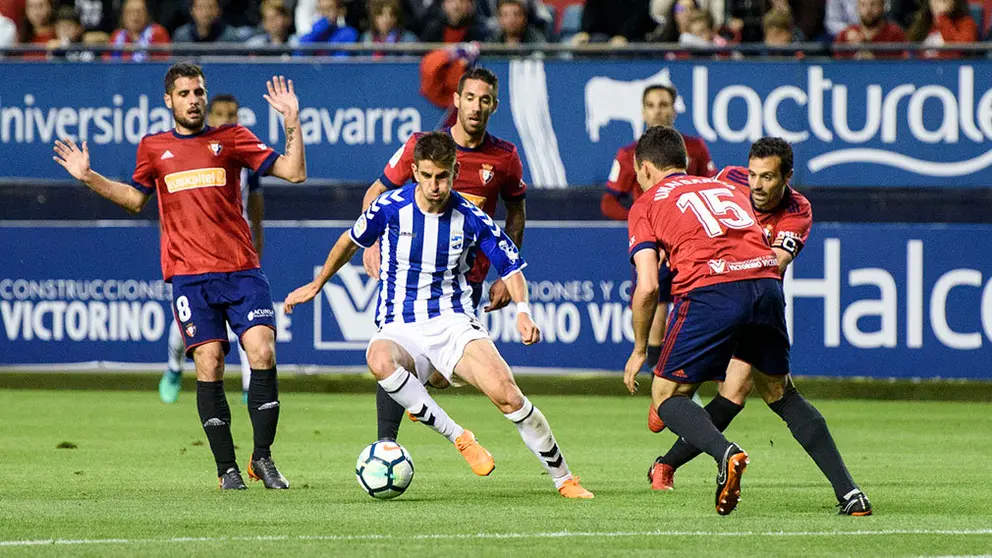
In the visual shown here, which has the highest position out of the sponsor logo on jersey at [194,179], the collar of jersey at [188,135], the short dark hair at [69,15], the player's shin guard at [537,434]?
the short dark hair at [69,15]

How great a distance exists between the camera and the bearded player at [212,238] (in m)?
8.48

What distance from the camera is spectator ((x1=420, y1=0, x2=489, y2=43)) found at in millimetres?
15641

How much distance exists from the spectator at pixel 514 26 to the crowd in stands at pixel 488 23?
0.4 inches

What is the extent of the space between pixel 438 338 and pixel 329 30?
7998 mm

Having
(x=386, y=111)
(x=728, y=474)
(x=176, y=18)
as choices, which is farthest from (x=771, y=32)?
(x=728, y=474)

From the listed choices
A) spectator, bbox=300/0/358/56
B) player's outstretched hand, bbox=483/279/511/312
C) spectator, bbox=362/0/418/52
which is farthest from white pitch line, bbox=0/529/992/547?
spectator, bbox=300/0/358/56

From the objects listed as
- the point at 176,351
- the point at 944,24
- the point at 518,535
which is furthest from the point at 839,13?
the point at 518,535

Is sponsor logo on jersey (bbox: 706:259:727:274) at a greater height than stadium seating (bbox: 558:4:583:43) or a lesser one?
lesser

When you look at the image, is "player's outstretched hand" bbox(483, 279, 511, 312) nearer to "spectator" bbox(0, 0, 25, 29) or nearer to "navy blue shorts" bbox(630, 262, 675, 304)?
"navy blue shorts" bbox(630, 262, 675, 304)

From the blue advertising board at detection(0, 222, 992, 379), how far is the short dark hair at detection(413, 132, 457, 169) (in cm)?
628

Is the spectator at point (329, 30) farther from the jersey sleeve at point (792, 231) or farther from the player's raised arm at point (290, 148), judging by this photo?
the jersey sleeve at point (792, 231)

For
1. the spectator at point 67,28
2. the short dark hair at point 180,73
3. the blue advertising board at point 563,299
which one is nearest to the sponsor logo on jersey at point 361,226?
the short dark hair at point 180,73

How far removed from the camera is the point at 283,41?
15.9 m

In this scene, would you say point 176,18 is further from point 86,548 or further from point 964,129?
point 86,548
